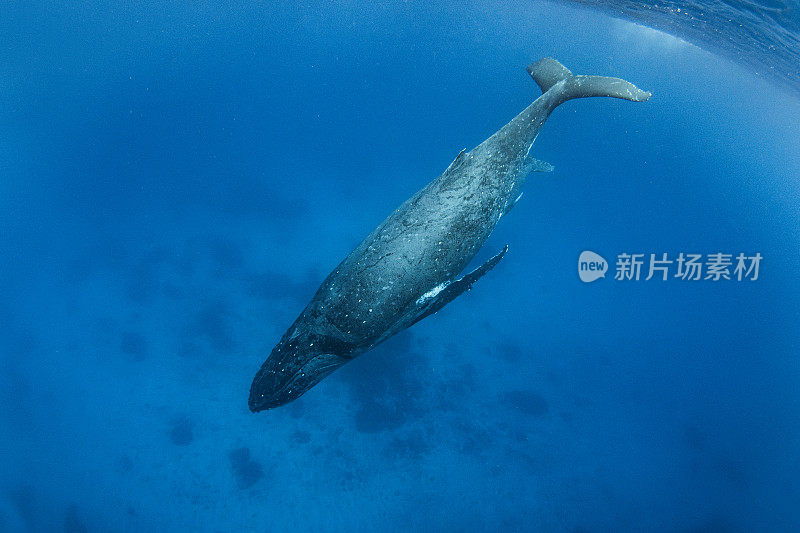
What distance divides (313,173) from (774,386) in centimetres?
1606

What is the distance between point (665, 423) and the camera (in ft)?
31.7

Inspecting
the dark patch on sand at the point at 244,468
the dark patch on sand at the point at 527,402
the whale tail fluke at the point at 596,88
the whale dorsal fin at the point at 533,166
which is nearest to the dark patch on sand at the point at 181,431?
the dark patch on sand at the point at 244,468

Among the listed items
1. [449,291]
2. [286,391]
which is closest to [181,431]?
[286,391]

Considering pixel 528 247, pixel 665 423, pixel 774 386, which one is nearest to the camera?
pixel 665 423

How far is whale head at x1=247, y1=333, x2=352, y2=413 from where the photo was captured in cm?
578

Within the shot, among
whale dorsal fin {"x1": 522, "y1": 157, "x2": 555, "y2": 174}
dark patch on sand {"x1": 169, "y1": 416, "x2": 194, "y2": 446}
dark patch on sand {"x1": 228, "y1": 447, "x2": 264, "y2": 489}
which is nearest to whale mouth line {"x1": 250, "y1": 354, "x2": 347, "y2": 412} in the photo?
dark patch on sand {"x1": 228, "y1": 447, "x2": 264, "y2": 489}

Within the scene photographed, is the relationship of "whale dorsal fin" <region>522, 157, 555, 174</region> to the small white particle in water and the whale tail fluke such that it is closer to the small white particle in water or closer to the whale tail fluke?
the whale tail fluke

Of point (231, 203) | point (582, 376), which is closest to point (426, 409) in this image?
point (582, 376)

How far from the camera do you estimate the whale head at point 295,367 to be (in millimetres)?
5777

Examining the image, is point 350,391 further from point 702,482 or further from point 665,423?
point 702,482
